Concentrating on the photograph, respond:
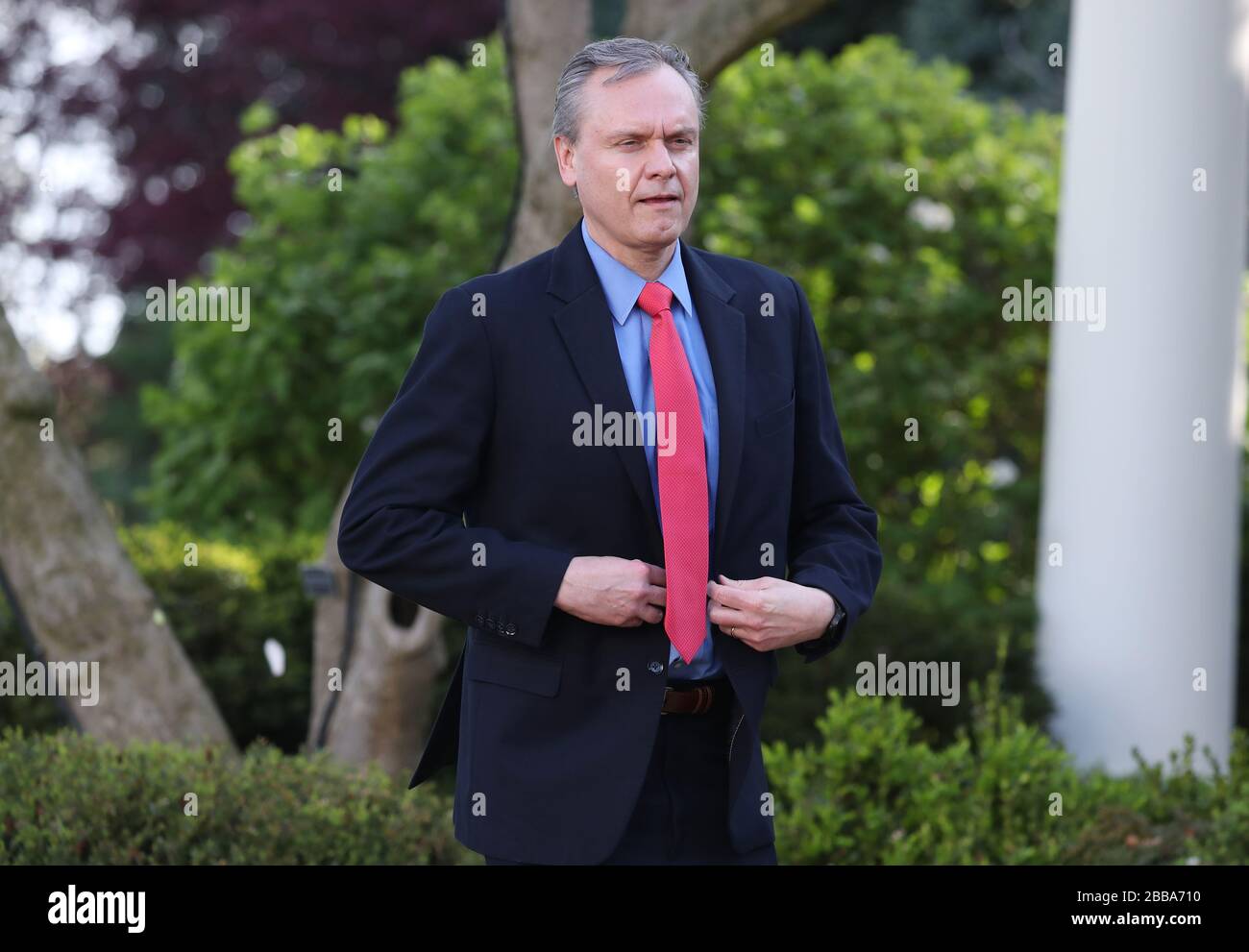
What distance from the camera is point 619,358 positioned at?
2.58 m

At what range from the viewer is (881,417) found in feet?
28.3

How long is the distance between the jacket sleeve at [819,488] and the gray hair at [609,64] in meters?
0.45

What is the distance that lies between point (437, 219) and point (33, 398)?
13.5ft

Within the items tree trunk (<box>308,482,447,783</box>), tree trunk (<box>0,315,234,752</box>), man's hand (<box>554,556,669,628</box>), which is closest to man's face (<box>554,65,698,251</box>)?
man's hand (<box>554,556,669,628</box>)

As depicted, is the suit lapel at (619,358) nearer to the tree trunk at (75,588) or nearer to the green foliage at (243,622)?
the tree trunk at (75,588)

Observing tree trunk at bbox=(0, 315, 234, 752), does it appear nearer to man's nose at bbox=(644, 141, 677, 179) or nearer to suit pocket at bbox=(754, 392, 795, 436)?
suit pocket at bbox=(754, 392, 795, 436)

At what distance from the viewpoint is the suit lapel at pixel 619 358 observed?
2551 millimetres

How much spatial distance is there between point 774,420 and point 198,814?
2.35 meters

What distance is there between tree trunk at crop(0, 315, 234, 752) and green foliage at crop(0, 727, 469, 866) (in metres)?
0.77

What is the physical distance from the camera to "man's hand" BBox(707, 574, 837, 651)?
2451 millimetres

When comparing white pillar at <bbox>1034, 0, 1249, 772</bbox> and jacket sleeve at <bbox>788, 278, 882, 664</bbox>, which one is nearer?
jacket sleeve at <bbox>788, 278, 882, 664</bbox>
